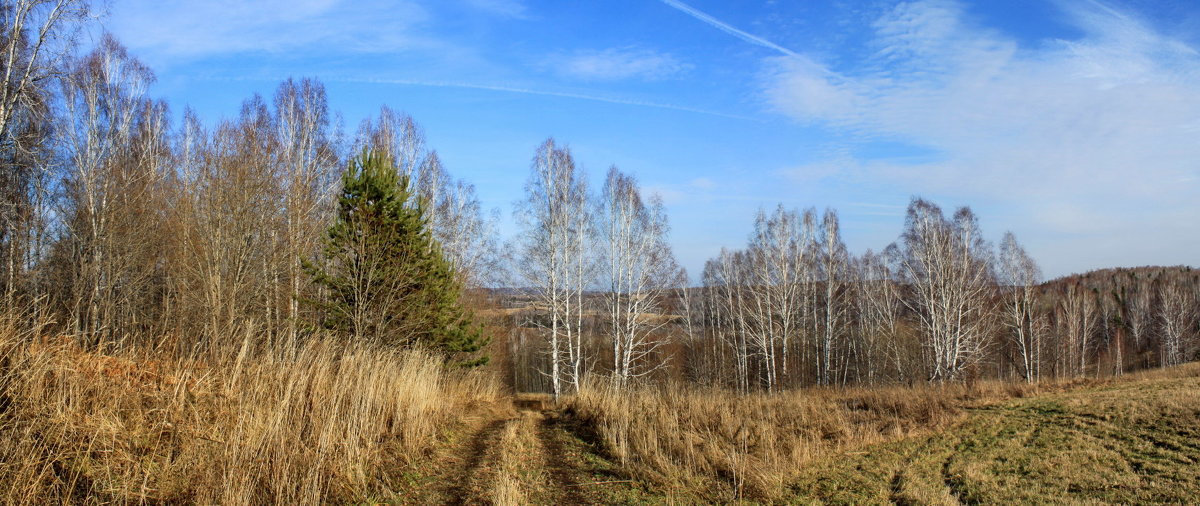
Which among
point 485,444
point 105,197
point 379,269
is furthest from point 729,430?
point 105,197

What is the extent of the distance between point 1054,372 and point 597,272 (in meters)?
39.2

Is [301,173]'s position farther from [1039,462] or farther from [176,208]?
[1039,462]

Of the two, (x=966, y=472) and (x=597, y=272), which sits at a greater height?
(x=597, y=272)

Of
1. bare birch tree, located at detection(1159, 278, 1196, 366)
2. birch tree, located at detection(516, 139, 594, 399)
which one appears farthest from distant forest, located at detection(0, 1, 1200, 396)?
bare birch tree, located at detection(1159, 278, 1196, 366)

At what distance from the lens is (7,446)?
144 inches

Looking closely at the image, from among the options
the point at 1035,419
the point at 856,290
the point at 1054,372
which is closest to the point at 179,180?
the point at 1035,419

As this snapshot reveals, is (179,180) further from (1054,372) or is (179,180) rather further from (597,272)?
(1054,372)

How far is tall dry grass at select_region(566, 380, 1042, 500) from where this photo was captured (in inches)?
258

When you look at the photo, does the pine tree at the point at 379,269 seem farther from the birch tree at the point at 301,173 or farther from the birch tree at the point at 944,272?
the birch tree at the point at 944,272

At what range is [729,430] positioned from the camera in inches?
333

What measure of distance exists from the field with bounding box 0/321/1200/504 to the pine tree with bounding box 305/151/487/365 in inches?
136

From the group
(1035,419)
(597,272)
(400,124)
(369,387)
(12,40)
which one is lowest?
(1035,419)

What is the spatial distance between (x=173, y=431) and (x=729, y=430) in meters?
6.73

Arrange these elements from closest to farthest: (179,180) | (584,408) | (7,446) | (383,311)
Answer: (7,446) → (584,408) → (383,311) → (179,180)
